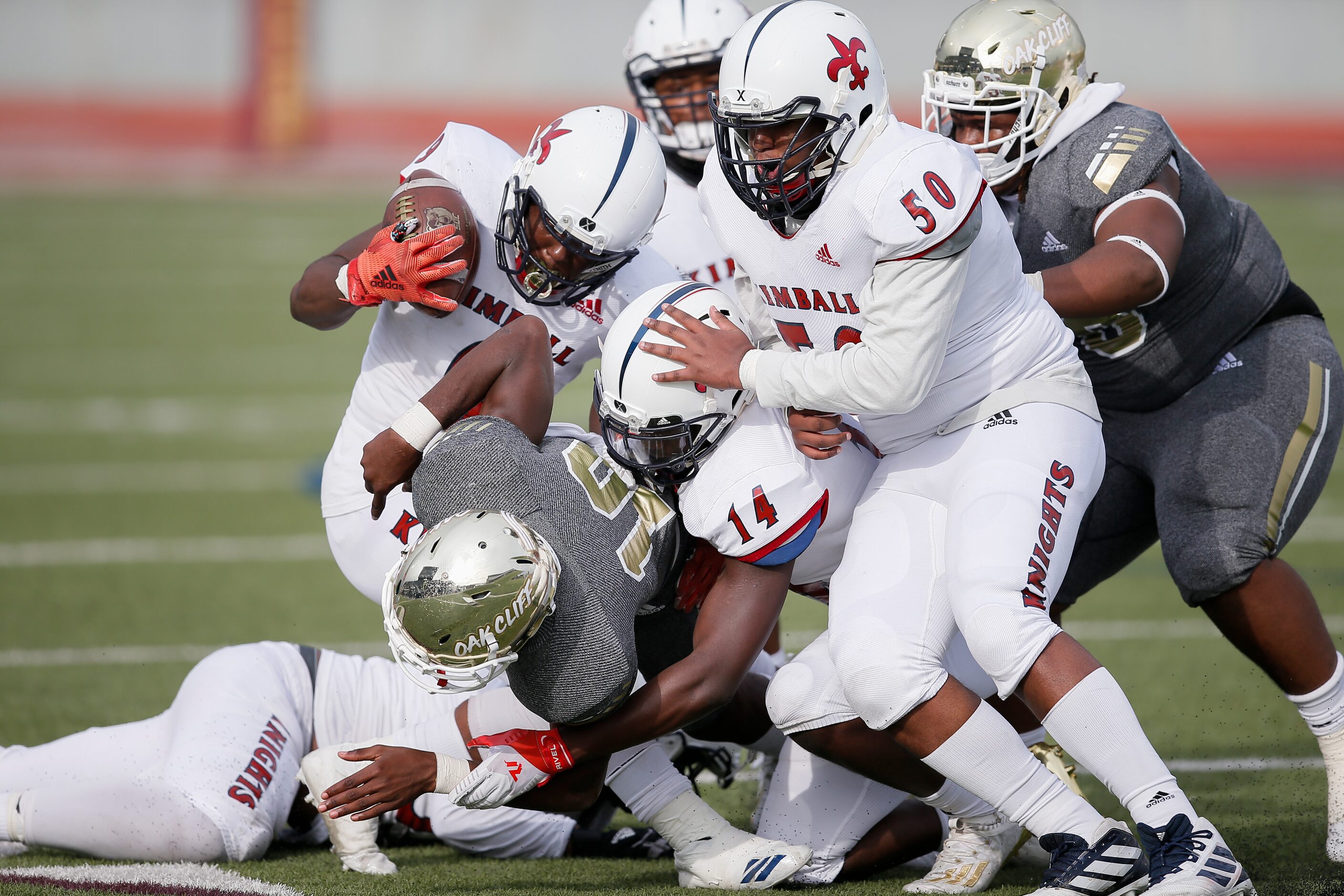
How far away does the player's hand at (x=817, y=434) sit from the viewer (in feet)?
9.92

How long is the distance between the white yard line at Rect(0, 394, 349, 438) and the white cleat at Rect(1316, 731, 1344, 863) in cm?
722

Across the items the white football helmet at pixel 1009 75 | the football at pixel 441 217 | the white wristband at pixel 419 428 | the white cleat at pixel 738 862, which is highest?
the white football helmet at pixel 1009 75

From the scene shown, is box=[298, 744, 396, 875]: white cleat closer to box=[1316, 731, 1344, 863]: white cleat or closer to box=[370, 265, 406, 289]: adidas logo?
box=[370, 265, 406, 289]: adidas logo

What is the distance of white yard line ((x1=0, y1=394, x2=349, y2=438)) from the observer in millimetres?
9398

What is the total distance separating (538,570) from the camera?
8.94 ft

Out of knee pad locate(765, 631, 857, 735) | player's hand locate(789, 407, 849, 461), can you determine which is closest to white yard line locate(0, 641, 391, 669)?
knee pad locate(765, 631, 857, 735)

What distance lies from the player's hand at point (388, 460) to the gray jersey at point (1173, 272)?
5.34 ft

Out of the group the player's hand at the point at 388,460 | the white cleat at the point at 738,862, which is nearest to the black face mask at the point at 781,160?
the player's hand at the point at 388,460

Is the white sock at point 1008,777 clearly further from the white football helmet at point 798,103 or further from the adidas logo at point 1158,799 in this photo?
the white football helmet at point 798,103

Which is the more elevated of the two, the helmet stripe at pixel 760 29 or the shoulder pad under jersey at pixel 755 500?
the helmet stripe at pixel 760 29

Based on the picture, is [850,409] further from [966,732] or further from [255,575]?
[255,575]

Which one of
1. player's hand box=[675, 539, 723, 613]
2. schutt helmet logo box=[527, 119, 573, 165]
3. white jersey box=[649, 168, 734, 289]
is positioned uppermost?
schutt helmet logo box=[527, 119, 573, 165]

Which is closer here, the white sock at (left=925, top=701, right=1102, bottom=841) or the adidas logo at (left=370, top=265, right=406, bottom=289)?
the white sock at (left=925, top=701, right=1102, bottom=841)

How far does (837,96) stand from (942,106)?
2.35 ft
